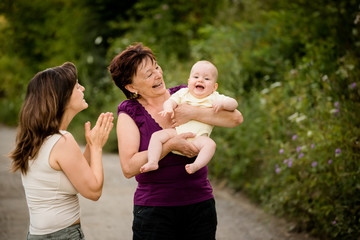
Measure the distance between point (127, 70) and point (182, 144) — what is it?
0.56 m

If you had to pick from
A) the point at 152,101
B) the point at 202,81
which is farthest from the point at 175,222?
the point at 202,81

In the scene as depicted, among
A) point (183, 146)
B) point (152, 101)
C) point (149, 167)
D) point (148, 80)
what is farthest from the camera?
point (152, 101)

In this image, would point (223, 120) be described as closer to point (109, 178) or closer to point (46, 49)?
point (109, 178)

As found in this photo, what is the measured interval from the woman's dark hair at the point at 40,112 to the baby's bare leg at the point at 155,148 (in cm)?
51

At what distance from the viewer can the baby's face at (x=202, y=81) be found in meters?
2.51

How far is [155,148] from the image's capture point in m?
2.21

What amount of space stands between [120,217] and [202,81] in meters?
3.01

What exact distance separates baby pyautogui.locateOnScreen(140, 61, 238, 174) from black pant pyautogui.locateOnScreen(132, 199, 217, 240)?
0.85ft

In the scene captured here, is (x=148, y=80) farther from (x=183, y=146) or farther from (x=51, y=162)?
(x=51, y=162)

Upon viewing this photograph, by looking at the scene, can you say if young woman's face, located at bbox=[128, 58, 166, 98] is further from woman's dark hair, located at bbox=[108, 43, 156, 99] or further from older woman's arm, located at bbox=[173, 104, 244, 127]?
older woman's arm, located at bbox=[173, 104, 244, 127]

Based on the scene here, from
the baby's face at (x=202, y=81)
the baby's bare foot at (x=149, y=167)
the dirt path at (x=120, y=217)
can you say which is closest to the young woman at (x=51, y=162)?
the baby's bare foot at (x=149, y=167)

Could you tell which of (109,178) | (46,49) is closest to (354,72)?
(109,178)

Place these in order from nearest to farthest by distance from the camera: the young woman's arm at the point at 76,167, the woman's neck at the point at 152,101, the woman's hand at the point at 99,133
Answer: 1. the young woman's arm at the point at 76,167
2. the woman's hand at the point at 99,133
3. the woman's neck at the point at 152,101

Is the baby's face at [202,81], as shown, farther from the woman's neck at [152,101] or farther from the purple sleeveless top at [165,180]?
the purple sleeveless top at [165,180]
